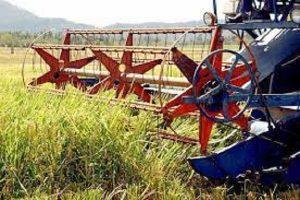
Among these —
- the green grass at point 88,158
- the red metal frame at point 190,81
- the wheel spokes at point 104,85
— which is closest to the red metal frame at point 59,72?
the wheel spokes at point 104,85

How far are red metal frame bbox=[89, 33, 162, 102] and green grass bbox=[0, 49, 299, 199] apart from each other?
1111 millimetres

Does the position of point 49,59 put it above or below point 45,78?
above

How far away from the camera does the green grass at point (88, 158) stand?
14.3 ft

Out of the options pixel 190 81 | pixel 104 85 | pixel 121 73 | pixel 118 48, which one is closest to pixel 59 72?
pixel 104 85

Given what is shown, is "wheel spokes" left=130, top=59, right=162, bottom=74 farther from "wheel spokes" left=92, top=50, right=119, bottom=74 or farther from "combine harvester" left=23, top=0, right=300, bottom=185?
"combine harvester" left=23, top=0, right=300, bottom=185

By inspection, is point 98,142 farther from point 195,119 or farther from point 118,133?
point 195,119

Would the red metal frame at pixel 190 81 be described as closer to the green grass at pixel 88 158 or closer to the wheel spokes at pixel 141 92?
the green grass at pixel 88 158

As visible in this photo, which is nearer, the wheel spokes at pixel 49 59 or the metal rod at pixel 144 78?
the metal rod at pixel 144 78

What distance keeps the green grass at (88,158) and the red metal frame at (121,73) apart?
111 cm

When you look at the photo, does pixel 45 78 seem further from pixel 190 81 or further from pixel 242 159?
pixel 242 159

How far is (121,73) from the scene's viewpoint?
6707mm

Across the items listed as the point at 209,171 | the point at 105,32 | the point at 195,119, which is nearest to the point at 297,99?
the point at 209,171

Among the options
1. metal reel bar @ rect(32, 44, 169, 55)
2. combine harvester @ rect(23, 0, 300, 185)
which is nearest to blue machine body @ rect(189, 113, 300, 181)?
combine harvester @ rect(23, 0, 300, 185)

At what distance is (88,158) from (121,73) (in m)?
2.18
